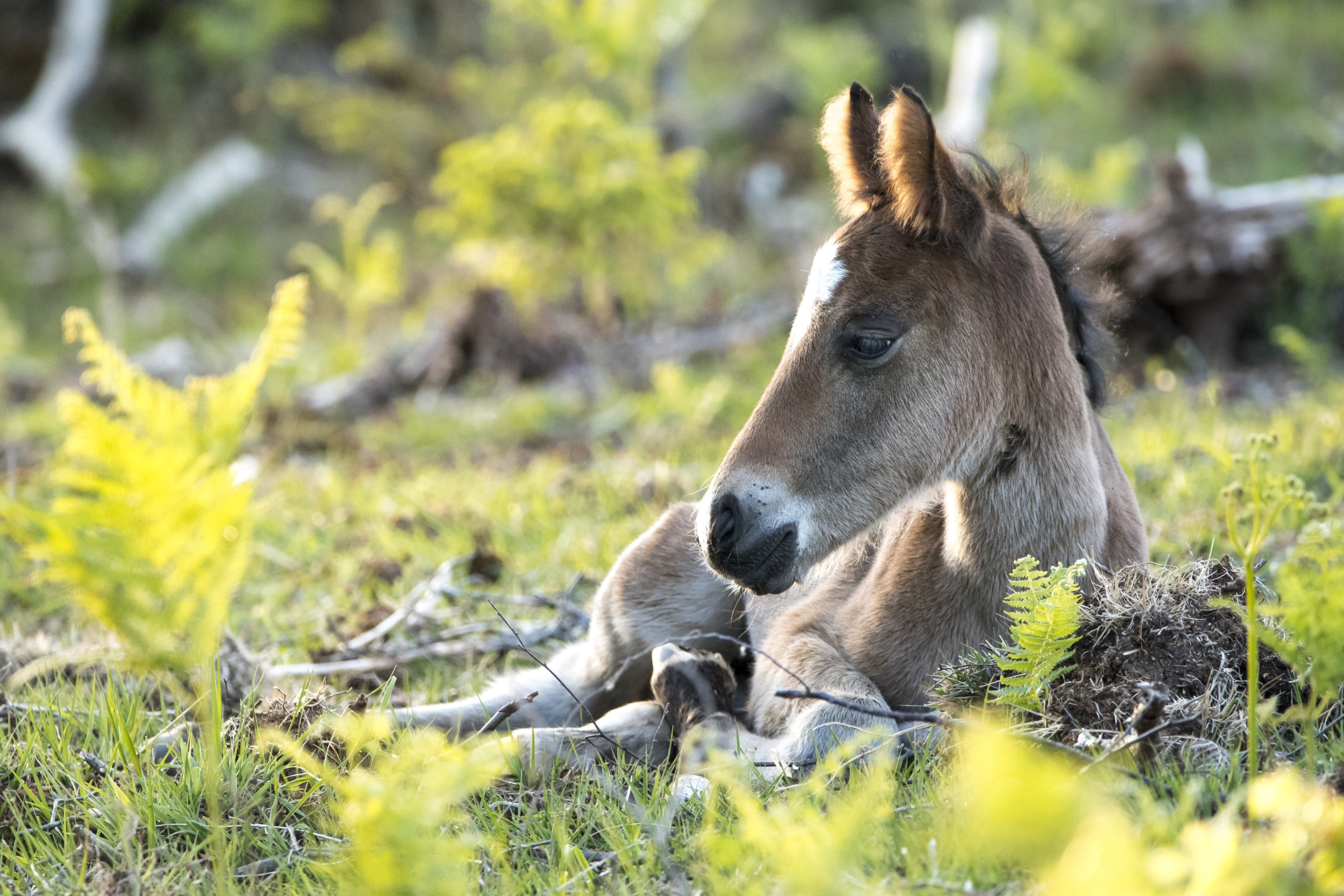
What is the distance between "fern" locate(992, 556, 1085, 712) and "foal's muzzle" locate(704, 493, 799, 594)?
0.58 meters

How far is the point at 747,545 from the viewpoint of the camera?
2619 millimetres

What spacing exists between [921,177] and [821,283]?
0.38 meters

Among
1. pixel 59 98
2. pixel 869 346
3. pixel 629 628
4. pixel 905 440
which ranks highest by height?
pixel 59 98

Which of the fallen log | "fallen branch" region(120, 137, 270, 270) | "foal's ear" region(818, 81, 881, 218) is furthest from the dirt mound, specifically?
"fallen branch" region(120, 137, 270, 270)

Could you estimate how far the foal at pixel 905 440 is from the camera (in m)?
2.67

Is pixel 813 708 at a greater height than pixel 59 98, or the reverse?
pixel 59 98

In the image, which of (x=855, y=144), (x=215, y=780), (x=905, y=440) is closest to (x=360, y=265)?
(x=855, y=144)

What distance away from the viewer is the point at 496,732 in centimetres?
269

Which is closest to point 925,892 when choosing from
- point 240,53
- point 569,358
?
point 569,358

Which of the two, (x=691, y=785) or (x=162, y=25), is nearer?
(x=691, y=785)

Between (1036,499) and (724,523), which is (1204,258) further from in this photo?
(724,523)

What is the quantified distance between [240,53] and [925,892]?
17.5 m

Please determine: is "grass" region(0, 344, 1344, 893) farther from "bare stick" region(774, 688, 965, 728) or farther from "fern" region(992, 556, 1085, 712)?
"fern" region(992, 556, 1085, 712)

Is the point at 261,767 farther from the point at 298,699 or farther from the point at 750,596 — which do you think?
the point at 750,596
